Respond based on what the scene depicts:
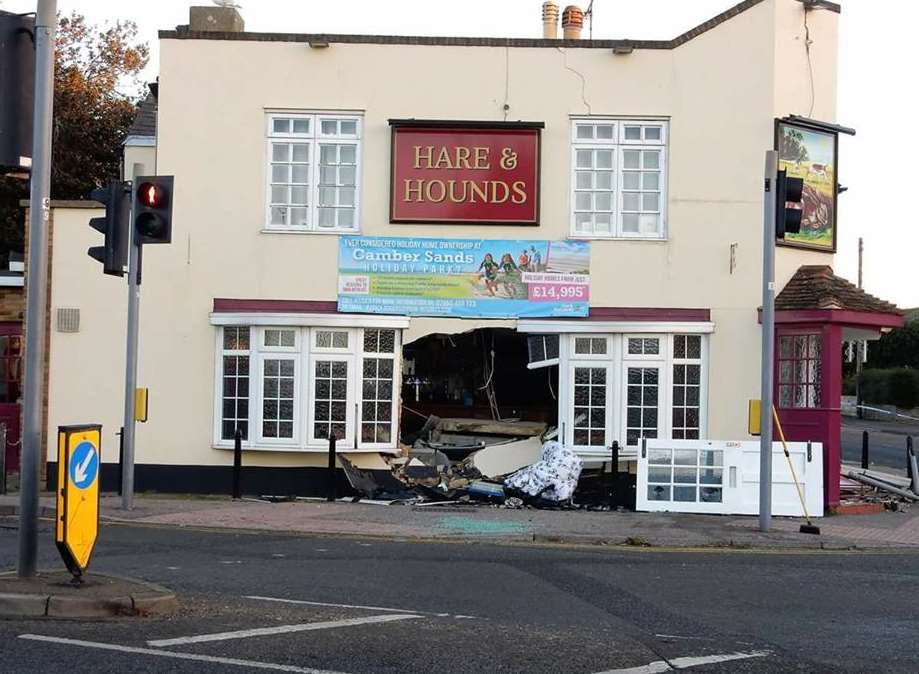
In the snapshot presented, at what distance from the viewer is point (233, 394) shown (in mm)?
19781

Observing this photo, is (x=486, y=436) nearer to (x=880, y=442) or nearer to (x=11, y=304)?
(x=11, y=304)

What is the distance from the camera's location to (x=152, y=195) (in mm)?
14523

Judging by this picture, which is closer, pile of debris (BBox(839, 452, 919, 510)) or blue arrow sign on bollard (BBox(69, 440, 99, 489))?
blue arrow sign on bollard (BBox(69, 440, 99, 489))

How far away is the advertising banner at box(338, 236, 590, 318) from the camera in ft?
64.7

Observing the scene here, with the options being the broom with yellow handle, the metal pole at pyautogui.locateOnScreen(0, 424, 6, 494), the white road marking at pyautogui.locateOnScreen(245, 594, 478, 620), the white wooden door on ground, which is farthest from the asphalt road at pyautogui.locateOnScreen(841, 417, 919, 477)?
the white road marking at pyautogui.locateOnScreen(245, 594, 478, 620)

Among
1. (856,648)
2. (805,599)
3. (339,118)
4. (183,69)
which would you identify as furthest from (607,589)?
(183,69)

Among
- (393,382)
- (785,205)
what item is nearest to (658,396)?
(393,382)

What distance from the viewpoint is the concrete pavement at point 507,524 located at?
15.2 meters

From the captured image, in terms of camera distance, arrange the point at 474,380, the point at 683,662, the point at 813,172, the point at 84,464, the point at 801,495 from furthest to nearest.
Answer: the point at 474,380, the point at 813,172, the point at 801,495, the point at 84,464, the point at 683,662

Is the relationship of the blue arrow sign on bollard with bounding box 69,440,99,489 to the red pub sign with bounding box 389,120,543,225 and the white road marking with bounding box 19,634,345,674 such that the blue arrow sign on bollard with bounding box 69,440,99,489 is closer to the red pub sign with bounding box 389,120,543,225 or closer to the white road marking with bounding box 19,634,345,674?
the white road marking with bounding box 19,634,345,674

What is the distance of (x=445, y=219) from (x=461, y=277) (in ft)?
3.03

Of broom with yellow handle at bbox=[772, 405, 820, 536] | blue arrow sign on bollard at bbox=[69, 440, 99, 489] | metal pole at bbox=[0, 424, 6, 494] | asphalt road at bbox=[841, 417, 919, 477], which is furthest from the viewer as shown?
asphalt road at bbox=[841, 417, 919, 477]

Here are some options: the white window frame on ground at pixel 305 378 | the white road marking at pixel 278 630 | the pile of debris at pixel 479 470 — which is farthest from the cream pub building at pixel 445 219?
the white road marking at pixel 278 630

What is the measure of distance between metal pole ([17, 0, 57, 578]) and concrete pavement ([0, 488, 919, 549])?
20.4 feet
